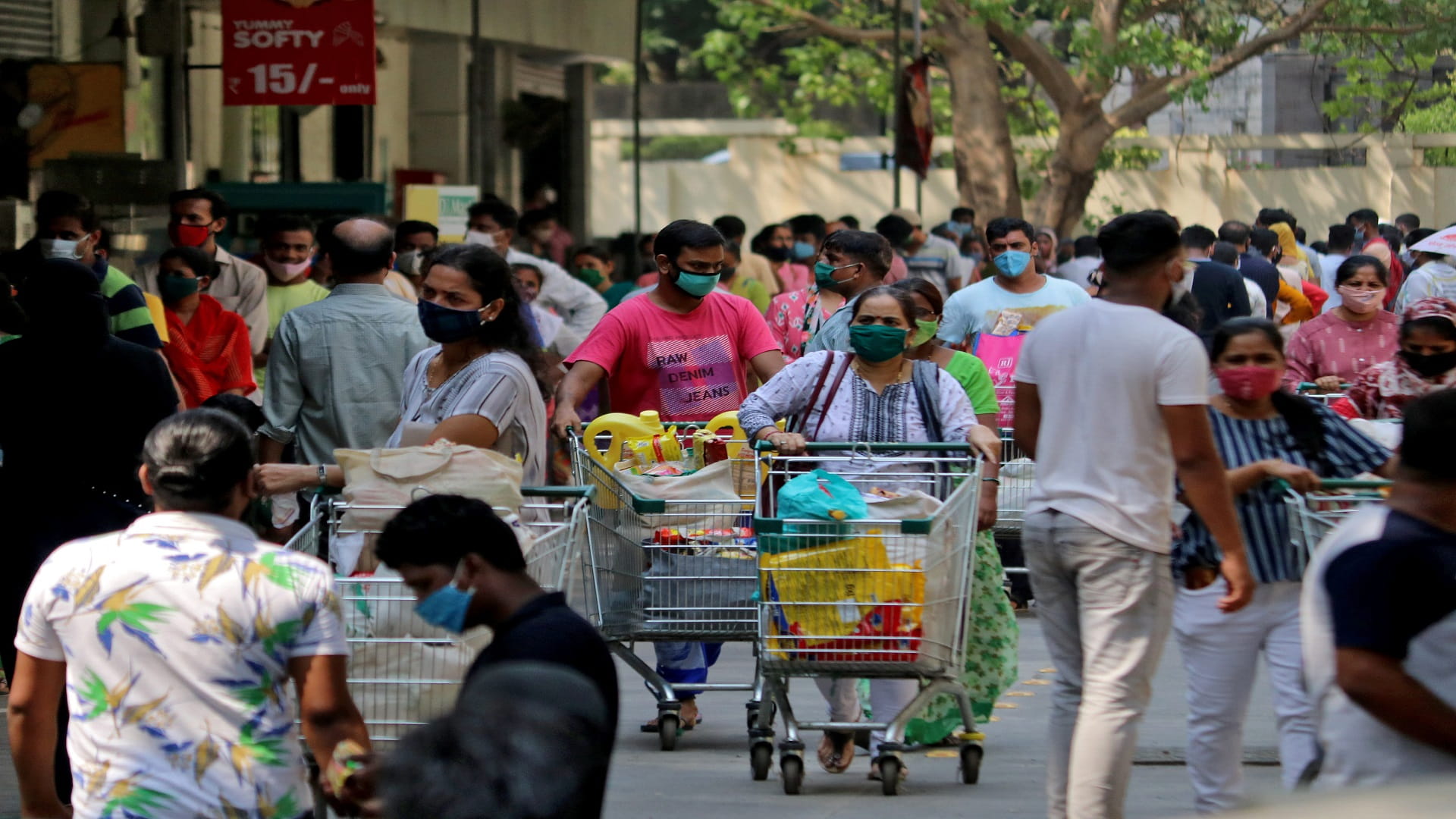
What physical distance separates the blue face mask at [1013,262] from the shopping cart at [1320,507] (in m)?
4.09

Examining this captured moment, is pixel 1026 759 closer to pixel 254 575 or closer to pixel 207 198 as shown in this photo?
pixel 254 575

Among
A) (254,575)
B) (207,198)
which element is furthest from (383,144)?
(254,575)

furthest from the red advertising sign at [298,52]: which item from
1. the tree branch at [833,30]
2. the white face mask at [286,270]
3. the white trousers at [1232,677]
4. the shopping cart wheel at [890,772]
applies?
the tree branch at [833,30]

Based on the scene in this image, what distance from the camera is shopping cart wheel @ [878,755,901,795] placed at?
21.5 ft

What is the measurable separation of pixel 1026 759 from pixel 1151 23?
20970 millimetres

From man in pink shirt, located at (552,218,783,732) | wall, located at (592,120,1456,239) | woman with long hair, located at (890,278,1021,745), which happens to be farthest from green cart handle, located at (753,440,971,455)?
wall, located at (592,120,1456,239)

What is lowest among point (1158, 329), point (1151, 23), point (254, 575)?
point (254, 575)

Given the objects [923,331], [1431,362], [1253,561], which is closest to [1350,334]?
[1431,362]

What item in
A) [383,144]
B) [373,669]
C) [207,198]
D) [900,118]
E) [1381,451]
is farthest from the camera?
[900,118]

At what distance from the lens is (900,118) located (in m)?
21.3

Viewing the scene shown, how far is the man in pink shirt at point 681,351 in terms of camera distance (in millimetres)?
7621

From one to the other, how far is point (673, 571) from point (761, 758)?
0.70 metres

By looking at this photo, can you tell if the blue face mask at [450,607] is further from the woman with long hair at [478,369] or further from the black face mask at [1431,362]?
the black face mask at [1431,362]

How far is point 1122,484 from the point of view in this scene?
5.14 meters
